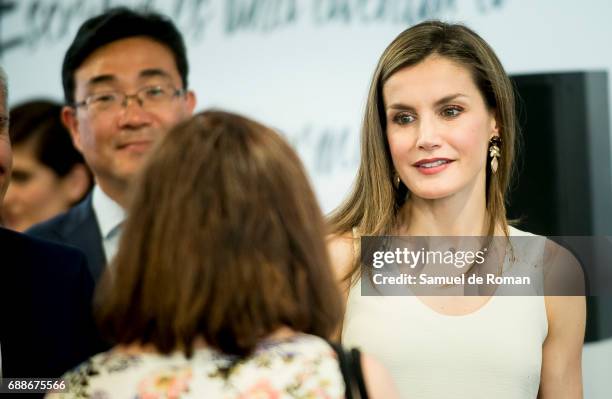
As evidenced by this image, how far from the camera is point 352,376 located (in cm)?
149

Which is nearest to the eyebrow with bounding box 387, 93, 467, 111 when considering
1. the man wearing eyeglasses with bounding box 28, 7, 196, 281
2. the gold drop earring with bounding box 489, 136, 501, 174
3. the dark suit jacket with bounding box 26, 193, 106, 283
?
the gold drop earring with bounding box 489, 136, 501, 174

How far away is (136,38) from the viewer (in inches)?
106

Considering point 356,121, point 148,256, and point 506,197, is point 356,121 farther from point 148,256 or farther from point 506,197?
point 148,256

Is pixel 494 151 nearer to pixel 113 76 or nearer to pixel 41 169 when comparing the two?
pixel 113 76

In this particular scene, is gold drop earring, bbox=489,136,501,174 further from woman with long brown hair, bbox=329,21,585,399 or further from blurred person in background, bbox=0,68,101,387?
blurred person in background, bbox=0,68,101,387

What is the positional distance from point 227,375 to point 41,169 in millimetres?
1659

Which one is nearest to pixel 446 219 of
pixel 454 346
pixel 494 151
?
pixel 494 151

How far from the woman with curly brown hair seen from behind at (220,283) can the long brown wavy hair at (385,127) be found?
856 mm

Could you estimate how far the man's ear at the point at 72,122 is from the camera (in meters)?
2.67

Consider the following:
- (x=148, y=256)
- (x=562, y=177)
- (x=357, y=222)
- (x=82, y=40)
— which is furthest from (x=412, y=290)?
(x=82, y=40)

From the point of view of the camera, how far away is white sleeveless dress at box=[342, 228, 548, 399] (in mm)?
2232

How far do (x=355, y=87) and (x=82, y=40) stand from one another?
2.70 ft

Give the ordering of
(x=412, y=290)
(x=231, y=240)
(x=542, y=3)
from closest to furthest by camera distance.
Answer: (x=231, y=240) → (x=412, y=290) → (x=542, y=3)

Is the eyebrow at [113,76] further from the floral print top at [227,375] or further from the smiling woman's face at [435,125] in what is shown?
the floral print top at [227,375]
